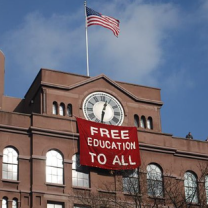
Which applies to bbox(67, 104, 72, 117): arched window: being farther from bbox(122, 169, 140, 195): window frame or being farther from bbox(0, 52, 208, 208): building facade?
bbox(122, 169, 140, 195): window frame

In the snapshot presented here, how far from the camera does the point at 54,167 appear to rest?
201ft

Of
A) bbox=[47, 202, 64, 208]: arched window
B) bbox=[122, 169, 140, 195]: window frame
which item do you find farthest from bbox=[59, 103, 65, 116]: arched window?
bbox=[47, 202, 64, 208]: arched window

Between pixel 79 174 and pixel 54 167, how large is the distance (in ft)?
6.29

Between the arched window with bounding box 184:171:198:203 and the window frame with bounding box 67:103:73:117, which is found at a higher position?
the window frame with bounding box 67:103:73:117

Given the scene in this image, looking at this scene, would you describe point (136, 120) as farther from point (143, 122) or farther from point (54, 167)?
point (54, 167)

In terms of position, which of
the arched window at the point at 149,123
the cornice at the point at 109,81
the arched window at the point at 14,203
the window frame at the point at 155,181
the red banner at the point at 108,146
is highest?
the cornice at the point at 109,81

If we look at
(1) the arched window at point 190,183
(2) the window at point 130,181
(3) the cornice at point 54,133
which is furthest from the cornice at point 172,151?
(3) the cornice at point 54,133

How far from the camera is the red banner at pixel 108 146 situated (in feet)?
205

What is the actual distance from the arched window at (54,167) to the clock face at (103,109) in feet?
14.1

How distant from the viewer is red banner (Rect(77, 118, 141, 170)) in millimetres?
62344

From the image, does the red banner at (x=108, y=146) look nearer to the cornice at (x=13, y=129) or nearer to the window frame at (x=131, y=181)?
the window frame at (x=131, y=181)

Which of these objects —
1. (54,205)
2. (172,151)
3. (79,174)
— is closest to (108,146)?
(79,174)

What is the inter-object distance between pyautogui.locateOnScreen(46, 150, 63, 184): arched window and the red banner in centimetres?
161

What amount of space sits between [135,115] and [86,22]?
889 cm
